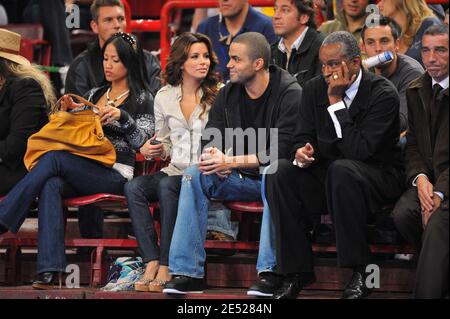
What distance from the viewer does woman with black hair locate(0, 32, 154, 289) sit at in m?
7.38

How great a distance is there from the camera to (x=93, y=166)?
7.61 m

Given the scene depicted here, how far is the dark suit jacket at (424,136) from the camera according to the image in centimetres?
639

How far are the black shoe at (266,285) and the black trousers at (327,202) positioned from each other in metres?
0.12

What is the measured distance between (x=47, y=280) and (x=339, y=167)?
2085 mm

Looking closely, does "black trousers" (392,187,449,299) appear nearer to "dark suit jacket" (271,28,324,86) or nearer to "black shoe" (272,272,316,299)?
"black shoe" (272,272,316,299)

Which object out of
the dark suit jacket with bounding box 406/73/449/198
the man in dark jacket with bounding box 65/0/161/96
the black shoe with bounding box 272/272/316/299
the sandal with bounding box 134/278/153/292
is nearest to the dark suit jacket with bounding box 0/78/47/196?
the man in dark jacket with bounding box 65/0/161/96

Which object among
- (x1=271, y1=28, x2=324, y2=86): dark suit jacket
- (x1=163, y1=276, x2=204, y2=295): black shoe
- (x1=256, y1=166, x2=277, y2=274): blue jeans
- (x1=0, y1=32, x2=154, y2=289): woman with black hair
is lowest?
(x1=163, y1=276, x2=204, y2=295): black shoe

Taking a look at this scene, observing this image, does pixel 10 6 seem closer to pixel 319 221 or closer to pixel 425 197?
pixel 319 221

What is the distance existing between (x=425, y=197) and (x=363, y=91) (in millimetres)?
809

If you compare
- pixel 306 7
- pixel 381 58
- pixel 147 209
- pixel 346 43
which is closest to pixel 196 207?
pixel 147 209

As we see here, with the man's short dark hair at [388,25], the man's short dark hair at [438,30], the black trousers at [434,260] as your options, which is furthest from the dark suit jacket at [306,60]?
the black trousers at [434,260]

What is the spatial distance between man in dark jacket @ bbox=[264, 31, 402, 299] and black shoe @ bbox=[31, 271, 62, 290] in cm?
154

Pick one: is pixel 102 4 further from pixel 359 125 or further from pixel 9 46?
pixel 359 125

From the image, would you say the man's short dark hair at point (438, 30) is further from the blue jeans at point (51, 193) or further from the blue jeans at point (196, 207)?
the blue jeans at point (51, 193)
